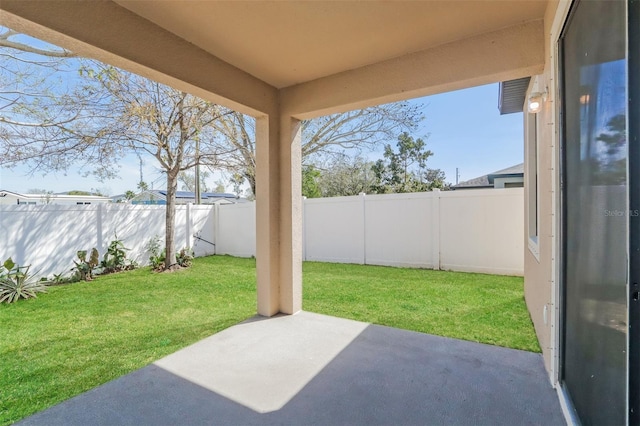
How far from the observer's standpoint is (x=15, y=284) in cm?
517

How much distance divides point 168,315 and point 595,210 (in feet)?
14.6

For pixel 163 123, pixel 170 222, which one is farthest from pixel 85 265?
pixel 163 123

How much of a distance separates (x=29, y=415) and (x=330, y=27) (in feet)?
11.3

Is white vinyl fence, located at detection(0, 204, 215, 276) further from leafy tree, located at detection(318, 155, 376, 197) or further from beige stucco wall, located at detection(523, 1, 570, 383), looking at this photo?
beige stucco wall, located at detection(523, 1, 570, 383)

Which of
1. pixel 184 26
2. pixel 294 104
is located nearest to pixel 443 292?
pixel 294 104

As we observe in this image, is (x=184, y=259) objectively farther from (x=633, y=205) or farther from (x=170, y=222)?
(x=633, y=205)

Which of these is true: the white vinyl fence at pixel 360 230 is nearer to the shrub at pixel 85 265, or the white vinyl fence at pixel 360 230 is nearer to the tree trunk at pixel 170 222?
the shrub at pixel 85 265

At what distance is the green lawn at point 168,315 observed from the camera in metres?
2.67

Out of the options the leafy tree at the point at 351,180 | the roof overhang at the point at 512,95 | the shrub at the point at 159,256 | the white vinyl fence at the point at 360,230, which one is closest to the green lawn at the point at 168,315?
the white vinyl fence at the point at 360,230

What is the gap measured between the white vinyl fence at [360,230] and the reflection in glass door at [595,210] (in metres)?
4.81

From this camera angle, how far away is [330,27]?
2.49 m

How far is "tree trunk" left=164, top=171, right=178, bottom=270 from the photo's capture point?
7636 mm

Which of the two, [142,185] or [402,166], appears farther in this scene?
[402,166]

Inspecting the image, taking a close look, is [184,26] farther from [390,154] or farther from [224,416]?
A: [390,154]
